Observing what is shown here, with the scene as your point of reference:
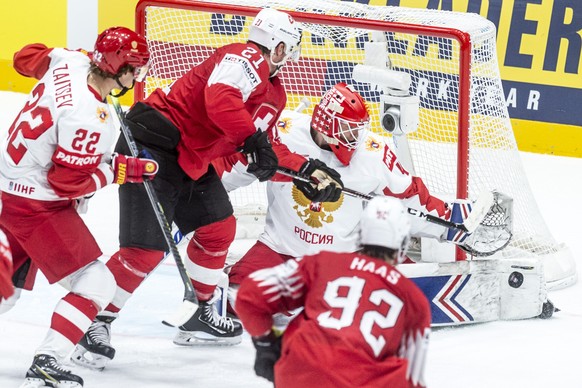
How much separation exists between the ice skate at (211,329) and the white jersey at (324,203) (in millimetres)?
368

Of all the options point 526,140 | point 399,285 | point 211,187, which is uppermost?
point 399,285

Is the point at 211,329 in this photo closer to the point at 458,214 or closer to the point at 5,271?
the point at 458,214

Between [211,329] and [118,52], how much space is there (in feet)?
3.83

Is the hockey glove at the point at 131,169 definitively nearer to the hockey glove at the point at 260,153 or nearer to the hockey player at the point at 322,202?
the hockey glove at the point at 260,153

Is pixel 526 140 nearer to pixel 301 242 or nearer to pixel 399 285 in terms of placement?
pixel 301 242

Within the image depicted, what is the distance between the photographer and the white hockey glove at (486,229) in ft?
15.1

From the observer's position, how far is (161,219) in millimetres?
3996

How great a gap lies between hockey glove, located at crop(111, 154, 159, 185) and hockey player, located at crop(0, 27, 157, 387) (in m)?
0.03

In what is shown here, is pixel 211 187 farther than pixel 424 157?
No

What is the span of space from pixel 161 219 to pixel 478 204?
128cm

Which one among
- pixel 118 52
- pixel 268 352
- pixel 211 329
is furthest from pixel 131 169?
pixel 268 352

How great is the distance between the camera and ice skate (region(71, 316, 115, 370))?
3938 millimetres

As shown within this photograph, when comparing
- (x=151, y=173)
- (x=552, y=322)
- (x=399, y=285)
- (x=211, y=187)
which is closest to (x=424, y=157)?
(x=552, y=322)

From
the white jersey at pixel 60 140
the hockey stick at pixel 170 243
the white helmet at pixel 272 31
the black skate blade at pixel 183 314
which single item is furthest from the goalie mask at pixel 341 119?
the white jersey at pixel 60 140
